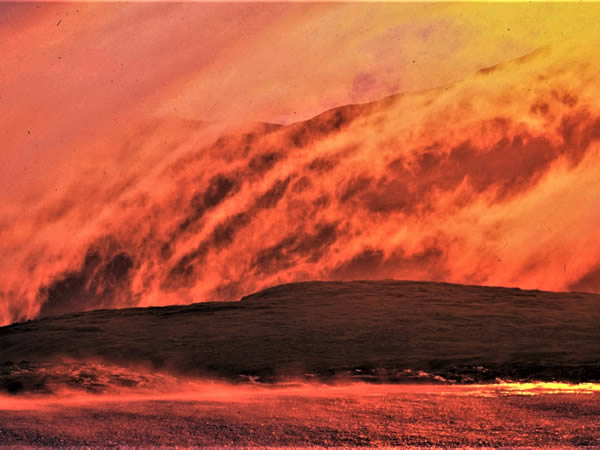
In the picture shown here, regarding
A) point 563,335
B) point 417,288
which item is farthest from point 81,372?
point 417,288

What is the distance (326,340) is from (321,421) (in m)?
5.43

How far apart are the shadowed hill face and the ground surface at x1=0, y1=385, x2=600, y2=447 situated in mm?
1807

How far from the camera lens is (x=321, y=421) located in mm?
8719

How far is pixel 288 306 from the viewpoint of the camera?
18375 mm

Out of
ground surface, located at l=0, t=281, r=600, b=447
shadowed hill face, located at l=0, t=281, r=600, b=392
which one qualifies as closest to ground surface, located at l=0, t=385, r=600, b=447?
ground surface, located at l=0, t=281, r=600, b=447

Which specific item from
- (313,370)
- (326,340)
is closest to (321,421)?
(313,370)

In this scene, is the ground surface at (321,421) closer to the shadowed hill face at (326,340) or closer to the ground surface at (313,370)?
the ground surface at (313,370)

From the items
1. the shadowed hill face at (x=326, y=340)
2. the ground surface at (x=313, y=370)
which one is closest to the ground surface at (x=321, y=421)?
the ground surface at (x=313, y=370)

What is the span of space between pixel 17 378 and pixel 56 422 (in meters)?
3.57

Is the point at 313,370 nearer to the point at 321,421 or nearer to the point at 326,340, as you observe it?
the point at 326,340

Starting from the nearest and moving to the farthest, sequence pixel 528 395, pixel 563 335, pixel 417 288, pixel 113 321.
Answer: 1. pixel 528 395
2. pixel 563 335
3. pixel 113 321
4. pixel 417 288

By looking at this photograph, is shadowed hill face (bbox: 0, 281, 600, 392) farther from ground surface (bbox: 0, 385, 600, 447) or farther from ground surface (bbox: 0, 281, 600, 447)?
ground surface (bbox: 0, 385, 600, 447)

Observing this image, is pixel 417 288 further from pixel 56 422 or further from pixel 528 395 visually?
pixel 56 422

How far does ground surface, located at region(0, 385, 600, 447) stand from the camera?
7.96 metres
